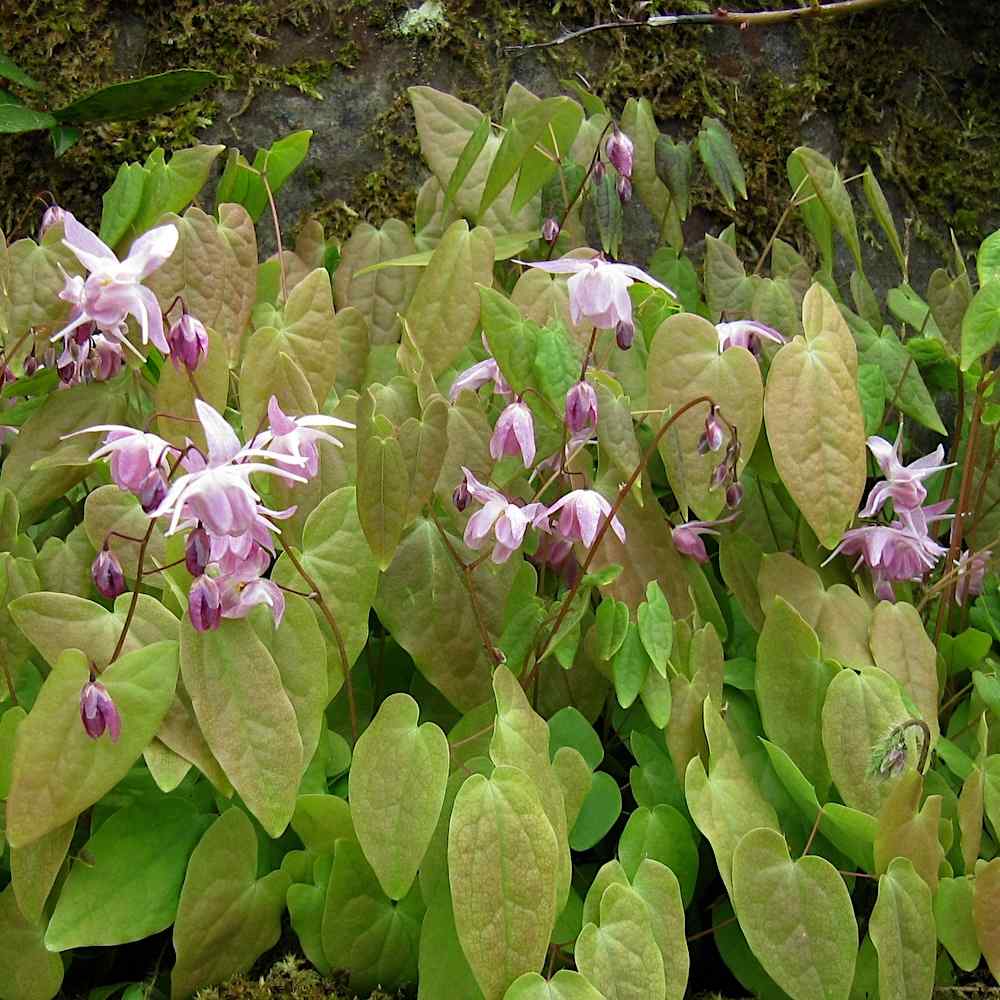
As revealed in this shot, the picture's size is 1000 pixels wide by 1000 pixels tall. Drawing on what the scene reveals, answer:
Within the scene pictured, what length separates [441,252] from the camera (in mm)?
1359

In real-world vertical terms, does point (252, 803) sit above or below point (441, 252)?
below

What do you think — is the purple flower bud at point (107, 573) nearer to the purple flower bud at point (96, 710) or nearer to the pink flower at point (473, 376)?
the purple flower bud at point (96, 710)

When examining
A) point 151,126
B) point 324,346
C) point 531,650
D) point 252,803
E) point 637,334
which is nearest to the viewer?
point 252,803

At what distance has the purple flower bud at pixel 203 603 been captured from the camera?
37.0 inches

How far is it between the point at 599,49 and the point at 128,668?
135cm

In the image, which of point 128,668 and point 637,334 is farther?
point 637,334

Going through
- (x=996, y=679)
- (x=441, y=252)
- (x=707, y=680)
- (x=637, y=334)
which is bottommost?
(x=996, y=679)

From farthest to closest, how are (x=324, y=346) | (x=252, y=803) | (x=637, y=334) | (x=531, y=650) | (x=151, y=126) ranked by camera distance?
(x=151, y=126)
(x=637, y=334)
(x=324, y=346)
(x=531, y=650)
(x=252, y=803)

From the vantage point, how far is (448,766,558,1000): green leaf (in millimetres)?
909

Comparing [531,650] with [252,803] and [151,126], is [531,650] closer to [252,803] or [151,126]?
[252,803]

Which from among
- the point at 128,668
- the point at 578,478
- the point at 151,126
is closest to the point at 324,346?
the point at 578,478

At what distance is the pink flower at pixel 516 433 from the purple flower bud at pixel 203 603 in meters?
0.34

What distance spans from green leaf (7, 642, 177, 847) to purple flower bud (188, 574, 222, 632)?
71mm

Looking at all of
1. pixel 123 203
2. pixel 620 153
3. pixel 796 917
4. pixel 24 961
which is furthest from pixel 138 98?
pixel 796 917
